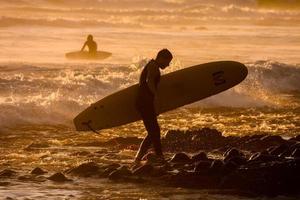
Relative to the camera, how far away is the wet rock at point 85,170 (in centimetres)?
1258

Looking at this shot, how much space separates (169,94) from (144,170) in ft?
11.6

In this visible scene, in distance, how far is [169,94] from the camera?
15703 millimetres

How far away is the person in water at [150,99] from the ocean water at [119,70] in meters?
0.65

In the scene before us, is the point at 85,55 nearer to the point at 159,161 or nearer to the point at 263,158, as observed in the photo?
the point at 159,161

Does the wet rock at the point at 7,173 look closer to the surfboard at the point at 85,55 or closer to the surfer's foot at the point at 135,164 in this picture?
the surfer's foot at the point at 135,164

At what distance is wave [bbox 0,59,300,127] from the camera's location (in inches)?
802

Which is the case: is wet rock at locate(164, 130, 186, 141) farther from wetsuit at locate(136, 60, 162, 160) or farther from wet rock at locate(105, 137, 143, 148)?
wetsuit at locate(136, 60, 162, 160)

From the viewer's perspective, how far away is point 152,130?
1345cm

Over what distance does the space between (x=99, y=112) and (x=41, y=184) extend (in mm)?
3582

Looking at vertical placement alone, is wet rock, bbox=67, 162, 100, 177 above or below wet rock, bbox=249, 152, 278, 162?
below

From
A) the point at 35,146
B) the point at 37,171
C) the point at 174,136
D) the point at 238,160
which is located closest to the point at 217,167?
the point at 238,160

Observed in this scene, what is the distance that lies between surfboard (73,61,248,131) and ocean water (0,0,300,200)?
1.97 feet

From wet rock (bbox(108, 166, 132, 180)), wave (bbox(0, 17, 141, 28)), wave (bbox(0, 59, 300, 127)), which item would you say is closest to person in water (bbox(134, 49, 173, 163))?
wet rock (bbox(108, 166, 132, 180))

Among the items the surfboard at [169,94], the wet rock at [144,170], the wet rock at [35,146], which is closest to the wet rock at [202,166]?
the wet rock at [144,170]
